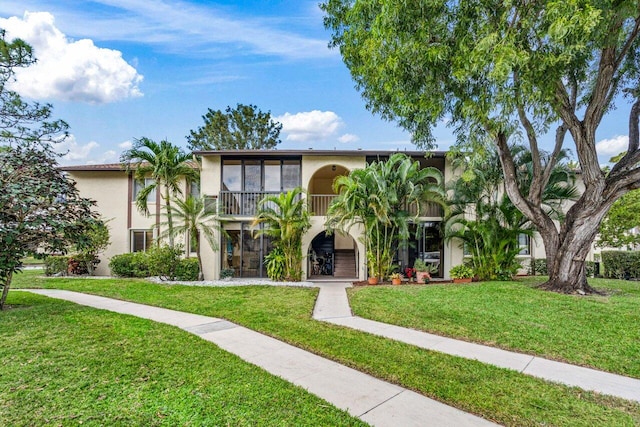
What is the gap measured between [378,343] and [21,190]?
25.2 feet

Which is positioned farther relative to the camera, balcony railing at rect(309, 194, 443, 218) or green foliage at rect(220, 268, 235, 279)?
green foliage at rect(220, 268, 235, 279)

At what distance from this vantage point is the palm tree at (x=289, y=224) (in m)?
12.2

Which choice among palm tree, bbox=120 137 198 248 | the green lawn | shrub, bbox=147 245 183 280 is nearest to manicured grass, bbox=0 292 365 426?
the green lawn

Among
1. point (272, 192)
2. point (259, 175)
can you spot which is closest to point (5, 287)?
point (272, 192)

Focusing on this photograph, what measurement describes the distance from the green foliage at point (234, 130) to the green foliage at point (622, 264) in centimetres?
2628

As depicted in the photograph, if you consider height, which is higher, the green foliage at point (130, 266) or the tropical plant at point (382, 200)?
the tropical plant at point (382, 200)

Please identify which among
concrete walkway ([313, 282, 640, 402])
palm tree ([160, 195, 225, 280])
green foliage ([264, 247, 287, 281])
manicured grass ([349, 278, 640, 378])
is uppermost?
palm tree ([160, 195, 225, 280])

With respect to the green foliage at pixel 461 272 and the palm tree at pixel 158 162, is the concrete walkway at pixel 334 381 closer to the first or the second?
the palm tree at pixel 158 162

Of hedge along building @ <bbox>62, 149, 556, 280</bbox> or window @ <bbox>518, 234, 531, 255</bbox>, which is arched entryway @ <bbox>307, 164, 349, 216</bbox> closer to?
hedge along building @ <bbox>62, 149, 556, 280</bbox>

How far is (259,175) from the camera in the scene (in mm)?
14359

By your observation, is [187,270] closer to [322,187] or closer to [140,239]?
[140,239]

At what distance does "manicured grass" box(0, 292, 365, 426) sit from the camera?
10.1 ft

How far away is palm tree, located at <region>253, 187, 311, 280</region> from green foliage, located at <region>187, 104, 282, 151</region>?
1923cm

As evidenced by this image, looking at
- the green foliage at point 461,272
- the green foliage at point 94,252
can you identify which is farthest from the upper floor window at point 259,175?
the green foliage at point 461,272
